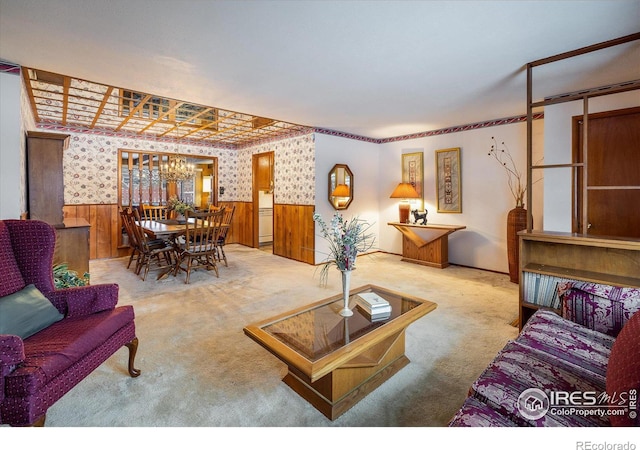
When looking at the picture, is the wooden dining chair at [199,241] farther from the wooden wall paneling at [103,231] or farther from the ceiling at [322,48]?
the wooden wall paneling at [103,231]

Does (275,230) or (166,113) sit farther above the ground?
(166,113)

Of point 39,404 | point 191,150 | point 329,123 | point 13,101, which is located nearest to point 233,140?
point 191,150

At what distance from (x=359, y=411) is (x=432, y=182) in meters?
4.58

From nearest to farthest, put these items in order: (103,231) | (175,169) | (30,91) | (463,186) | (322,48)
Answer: (322,48) → (30,91) → (463,186) → (103,231) → (175,169)

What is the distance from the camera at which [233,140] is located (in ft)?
22.4

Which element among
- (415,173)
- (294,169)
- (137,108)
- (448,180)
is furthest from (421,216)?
(137,108)

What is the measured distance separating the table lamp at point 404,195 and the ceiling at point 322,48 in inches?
65.6

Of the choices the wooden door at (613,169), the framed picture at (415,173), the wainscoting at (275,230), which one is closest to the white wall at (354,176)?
the wainscoting at (275,230)

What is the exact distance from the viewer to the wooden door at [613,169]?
10.6 ft

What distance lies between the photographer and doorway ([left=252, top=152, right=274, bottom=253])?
274 inches

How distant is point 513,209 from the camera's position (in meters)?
4.31

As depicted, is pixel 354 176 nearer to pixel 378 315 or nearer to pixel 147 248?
pixel 147 248

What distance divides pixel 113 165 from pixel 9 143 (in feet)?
11.2

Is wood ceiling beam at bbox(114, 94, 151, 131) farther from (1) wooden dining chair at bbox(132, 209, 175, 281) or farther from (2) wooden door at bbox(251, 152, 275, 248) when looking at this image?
(2) wooden door at bbox(251, 152, 275, 248)
